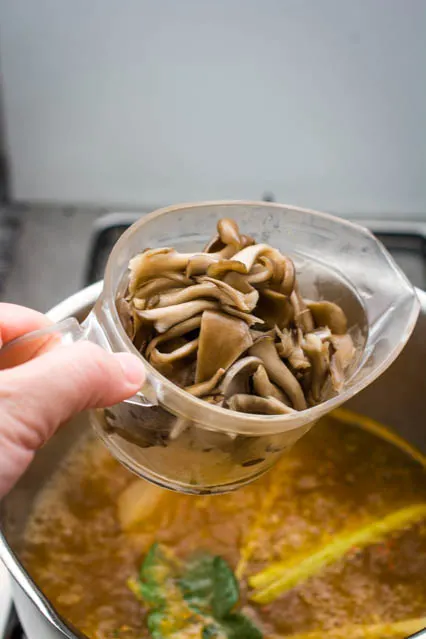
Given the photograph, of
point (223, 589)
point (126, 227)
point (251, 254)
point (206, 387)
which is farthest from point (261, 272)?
point (126, 227)

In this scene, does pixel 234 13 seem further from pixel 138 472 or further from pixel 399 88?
pixel 138 472

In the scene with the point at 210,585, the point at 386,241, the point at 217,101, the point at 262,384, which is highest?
the point at 217,101

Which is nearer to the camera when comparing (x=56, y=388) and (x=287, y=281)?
(x=56, y=388)

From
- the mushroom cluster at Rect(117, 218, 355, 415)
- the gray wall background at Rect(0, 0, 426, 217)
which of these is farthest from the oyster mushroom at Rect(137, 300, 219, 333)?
the gray wall background at Rect(0, 0, 426, 217)

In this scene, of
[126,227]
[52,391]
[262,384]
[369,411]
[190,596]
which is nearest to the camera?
[52,391]

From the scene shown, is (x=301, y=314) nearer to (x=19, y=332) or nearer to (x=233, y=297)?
(x=233, y=297)

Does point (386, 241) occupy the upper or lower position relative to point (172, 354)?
lower

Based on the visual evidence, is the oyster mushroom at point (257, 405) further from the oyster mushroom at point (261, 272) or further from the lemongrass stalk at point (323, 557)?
the lemongrass stalk at point (323, 557)

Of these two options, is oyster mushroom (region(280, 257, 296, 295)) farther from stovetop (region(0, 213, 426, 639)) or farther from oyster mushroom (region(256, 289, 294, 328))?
stovetop (region(0, 213, 426, 639))

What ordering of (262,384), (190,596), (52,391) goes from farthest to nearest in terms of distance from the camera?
(190,596) → (262,384) → (52,391)
